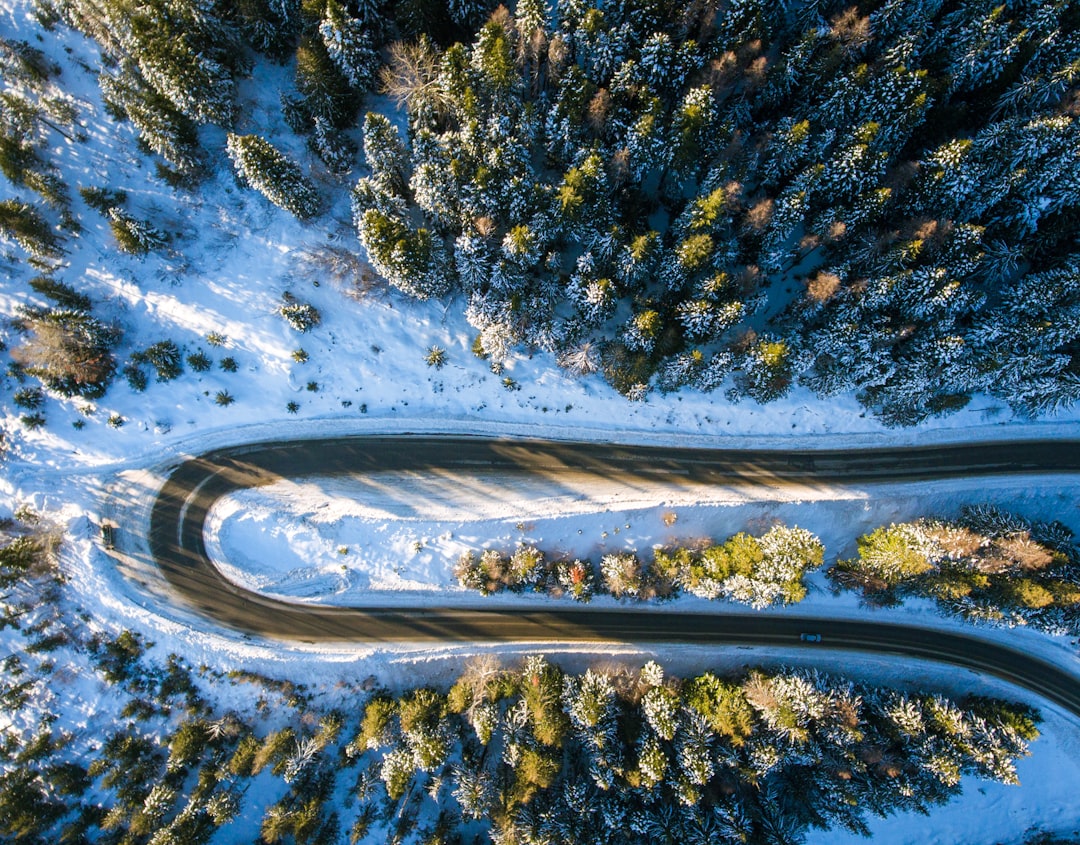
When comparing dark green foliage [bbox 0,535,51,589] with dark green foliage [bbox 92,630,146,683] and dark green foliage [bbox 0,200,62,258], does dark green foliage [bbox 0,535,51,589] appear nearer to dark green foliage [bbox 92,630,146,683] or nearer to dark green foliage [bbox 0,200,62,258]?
dark green foliage [bbox 92,630,146,683]

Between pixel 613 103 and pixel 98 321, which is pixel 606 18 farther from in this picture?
pixel 98 321

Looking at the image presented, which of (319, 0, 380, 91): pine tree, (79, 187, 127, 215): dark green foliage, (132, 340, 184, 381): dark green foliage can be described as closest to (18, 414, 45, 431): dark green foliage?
(132, 340, 184, 381): dark green foliage

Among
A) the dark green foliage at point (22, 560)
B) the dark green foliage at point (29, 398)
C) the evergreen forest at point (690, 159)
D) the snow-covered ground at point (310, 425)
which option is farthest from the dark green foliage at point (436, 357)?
the dark green foliage at point (22, 560)

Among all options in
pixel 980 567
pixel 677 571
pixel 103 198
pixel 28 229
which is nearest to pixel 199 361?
pixel 103 198

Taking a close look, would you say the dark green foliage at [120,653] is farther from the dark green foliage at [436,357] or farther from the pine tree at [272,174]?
the pine tree at [272,174]

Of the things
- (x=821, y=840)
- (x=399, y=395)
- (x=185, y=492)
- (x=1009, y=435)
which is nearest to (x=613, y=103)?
(x=399, y=395)
